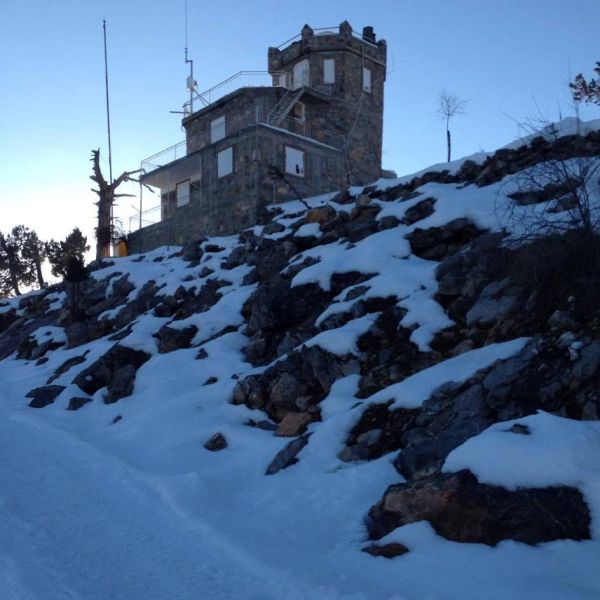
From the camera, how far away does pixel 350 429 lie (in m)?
7.29

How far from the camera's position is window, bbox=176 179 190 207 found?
2898cm

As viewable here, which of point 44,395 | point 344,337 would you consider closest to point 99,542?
point 344,337

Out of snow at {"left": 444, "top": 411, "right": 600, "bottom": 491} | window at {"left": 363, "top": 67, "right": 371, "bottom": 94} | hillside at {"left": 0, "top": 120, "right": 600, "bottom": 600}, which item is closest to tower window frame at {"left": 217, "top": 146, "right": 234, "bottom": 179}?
window at {"left": 363, "top": 67, "right": 371, "bottom": 94}

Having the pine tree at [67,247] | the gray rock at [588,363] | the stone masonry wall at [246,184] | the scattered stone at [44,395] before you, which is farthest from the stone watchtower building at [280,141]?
the gray rock at [588,363]

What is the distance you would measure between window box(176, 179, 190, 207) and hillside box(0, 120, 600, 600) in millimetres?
15216

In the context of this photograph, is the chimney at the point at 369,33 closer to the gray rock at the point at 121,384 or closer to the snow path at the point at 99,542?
the gray rock at the point at 121,384

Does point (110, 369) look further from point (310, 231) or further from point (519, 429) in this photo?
point (519, 429)

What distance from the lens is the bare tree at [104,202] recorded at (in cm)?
3216

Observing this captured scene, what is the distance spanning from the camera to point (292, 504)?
6180mm

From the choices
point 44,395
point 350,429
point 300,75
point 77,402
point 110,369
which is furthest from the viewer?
point 300,75

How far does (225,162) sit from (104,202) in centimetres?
998

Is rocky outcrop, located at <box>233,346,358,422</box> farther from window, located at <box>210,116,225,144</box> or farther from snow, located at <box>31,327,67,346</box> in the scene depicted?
window, located at <box>210,116,225,144</box>

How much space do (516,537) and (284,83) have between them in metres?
30.6

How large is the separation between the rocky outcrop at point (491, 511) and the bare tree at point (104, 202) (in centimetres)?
2931
